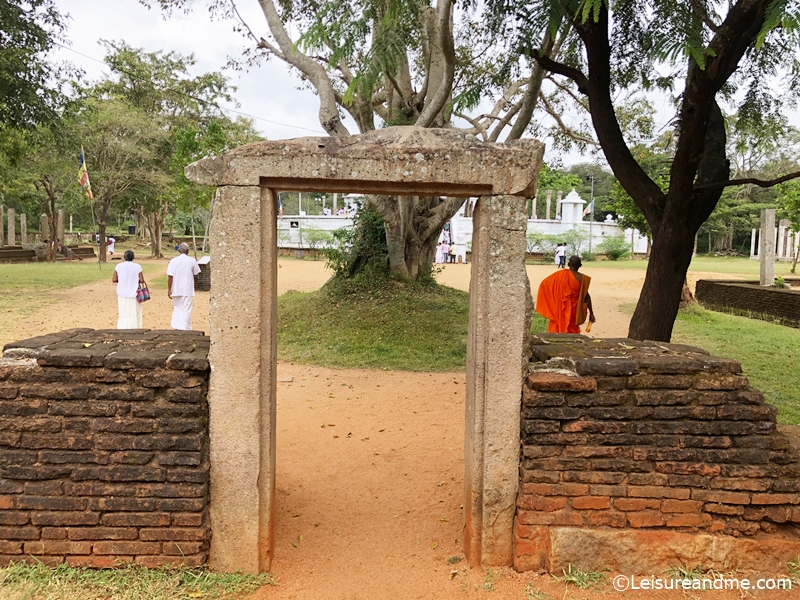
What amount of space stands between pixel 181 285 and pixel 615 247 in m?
30.7

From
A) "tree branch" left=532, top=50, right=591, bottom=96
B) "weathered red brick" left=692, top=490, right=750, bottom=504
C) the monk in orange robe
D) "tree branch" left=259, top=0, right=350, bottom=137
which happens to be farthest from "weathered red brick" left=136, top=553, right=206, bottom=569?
"tree branch" left=259, top=0, right=350, bottom=137

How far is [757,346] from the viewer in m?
10.5

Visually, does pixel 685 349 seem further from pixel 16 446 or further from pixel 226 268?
pixel 16 446

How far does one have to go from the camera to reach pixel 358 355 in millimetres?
9617

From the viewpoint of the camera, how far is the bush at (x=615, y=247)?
3516cm

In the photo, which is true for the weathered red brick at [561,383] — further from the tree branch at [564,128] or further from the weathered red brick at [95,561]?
the tree branch at [564,128]

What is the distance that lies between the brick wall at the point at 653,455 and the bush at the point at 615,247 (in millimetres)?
33384

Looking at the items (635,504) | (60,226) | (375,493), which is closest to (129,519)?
(375,493)

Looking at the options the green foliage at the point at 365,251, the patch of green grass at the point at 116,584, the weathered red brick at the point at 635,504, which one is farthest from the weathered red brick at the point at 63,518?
the green foliage at the point at 365,251

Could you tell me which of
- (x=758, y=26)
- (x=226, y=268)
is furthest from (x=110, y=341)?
(x=758, y=26)

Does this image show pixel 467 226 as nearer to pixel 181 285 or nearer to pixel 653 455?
pixel 181 285

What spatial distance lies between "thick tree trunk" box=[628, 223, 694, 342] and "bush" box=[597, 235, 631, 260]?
29.5 m

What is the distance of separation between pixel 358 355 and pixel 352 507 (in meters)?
5.10

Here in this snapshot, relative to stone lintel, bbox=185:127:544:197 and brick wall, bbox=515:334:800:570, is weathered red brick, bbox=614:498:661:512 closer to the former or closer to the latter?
brick wall, bbox=515:334:800:570
